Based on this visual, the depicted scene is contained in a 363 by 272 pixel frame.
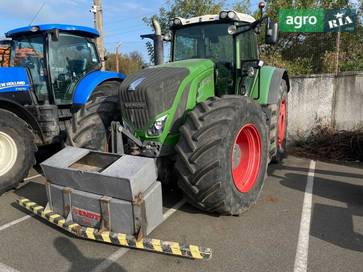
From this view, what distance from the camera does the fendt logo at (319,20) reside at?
7.64 meters

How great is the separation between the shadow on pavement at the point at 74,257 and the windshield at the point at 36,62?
3.38 m

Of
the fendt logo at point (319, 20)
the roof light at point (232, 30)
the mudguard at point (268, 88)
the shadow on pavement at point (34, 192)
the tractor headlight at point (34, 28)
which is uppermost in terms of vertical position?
the fendt logo at point (319, 20)

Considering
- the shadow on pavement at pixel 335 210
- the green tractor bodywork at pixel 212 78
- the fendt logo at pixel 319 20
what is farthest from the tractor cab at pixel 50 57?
the fendt logo at pixel 319 20

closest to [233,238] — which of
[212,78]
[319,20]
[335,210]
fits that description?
[335,210]

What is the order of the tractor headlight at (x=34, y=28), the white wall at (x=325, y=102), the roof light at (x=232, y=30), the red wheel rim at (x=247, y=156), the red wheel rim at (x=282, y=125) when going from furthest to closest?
the white wall at (x=325, y=102)
the red wheel rim at (x=282, y=125)
the tractor headlight at (x=34, y=28)
the roof light at (x=232, y=30)
the red wheel rim at (x=247, y=156)

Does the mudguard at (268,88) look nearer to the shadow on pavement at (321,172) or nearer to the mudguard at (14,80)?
the shadow on pavement at (321,172)

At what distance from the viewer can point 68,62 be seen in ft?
20.5

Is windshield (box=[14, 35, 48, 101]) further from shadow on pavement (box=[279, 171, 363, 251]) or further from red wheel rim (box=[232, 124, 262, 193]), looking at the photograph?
shadow on pavement (box=[279, 171, 363, 251])

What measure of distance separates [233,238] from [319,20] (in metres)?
6.32

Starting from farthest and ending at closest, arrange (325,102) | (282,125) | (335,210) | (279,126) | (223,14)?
(325,102) → (282,125) → (279,126) → (223,14) → (335,210)

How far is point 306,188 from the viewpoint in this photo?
4930 millimetres

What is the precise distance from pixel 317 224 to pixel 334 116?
4357 millimetres

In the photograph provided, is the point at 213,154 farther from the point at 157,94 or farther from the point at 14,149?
the point at 14,149

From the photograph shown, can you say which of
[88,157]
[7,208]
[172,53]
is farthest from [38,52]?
[88,157]
